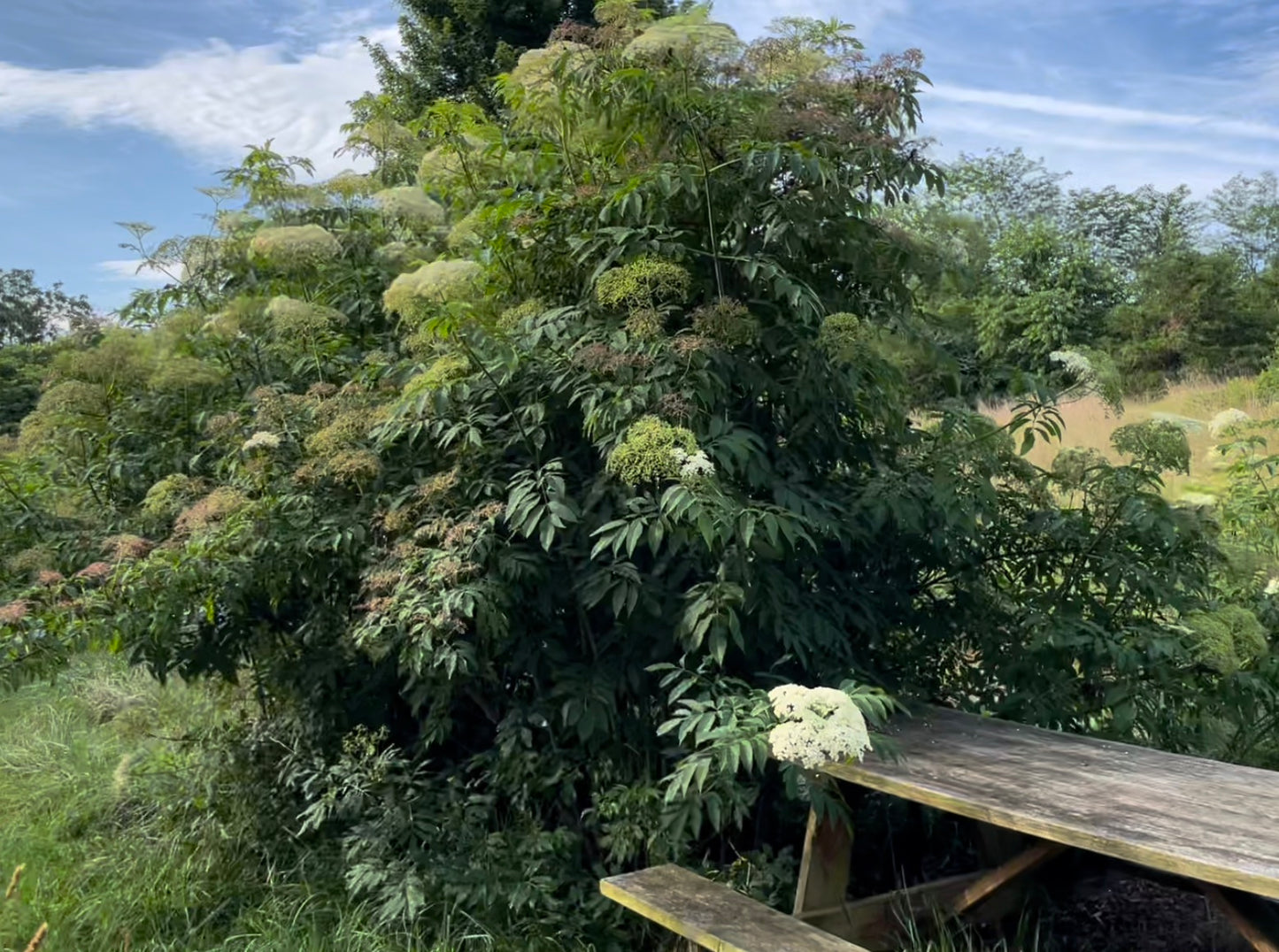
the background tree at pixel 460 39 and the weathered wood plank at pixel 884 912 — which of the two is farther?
the background tree at pixel 460 39

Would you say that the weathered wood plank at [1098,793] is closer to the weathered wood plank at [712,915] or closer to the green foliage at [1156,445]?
the weathered wood plank at [712,915]

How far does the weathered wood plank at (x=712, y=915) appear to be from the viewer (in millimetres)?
2492

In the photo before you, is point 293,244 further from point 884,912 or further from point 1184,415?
point 1184,415

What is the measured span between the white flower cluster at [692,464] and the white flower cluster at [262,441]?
53.0 inches

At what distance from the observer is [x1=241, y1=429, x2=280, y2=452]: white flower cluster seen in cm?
325

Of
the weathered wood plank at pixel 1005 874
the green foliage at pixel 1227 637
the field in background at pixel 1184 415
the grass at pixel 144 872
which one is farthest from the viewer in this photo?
the field in background at pixel 1184 415

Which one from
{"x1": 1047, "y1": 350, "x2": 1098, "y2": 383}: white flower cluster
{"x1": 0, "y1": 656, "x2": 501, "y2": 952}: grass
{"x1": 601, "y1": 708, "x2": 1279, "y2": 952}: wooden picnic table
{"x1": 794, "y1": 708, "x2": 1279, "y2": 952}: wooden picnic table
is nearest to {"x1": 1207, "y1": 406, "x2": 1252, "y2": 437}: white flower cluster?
{"x1": 1047, "y1": 350, "x2": 1098, "y2": 383}: white flower cluster

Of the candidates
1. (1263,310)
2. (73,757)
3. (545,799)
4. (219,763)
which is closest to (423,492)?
(545,799)

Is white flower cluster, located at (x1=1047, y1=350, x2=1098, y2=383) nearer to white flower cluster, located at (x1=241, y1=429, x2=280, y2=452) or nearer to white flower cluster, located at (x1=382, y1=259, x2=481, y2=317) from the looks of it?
white flower cluster, located at (x1=382, y1=259, x2=481, y2=317)

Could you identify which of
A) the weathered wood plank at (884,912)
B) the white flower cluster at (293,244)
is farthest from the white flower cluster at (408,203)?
the weathered wood plank at (884,912)

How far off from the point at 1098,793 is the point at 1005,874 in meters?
0.53

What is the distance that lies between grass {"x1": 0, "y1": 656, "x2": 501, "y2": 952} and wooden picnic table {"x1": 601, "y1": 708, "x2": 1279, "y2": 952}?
83 centimetres

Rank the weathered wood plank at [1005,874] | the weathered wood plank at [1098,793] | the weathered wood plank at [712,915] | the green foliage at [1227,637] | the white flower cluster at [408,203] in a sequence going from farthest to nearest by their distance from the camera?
the white flower cluster at [408,203]
the green foliage at [1227,637]
the weathered wood plank at [1005,874]
the weathered wood plank at [712,915]
the weathered wood plank at [1098,793]

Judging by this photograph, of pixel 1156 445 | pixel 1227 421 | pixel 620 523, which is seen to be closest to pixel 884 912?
pixel 620 523
